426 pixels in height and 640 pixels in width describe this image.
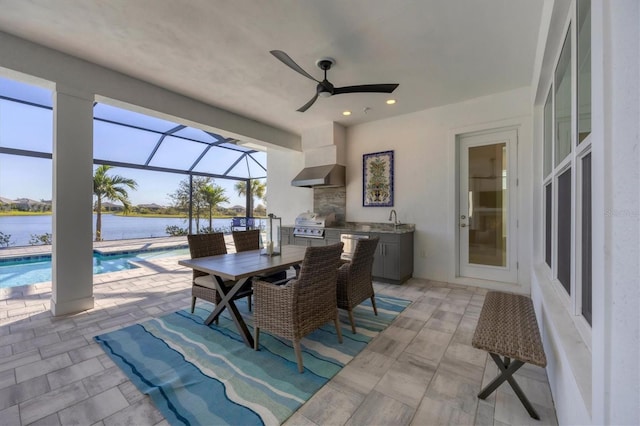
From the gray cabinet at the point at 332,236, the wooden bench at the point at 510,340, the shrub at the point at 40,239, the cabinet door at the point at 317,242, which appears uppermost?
the gray cabinet at the point at 332,236

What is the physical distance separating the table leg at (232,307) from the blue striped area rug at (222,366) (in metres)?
0.08

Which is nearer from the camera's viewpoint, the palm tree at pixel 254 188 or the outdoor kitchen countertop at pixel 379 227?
the outdoor kitchen countertop at pixel 379 227

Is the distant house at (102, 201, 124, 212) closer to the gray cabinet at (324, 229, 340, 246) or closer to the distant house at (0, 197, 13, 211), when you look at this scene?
the distant house at (0, 197, 13, 211)

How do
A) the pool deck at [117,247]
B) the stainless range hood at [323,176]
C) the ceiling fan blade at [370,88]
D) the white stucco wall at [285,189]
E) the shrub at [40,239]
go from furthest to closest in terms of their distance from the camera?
the shrub at [40,239]
the pool deck at [117,247]
the white stucco wall at [285,189]
the stainless range hood at [323,176]
the ceiling fan blade at [370,88]

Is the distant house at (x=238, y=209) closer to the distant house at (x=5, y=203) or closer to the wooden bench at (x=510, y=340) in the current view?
the distant house at (x=5, y=203)

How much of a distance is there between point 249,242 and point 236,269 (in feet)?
4.38

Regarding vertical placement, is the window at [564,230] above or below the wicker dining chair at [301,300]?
above

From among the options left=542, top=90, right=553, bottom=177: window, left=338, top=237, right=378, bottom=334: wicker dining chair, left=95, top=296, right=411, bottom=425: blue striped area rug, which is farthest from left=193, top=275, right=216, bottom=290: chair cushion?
left=542, top=90, right=553, bottom=177: window

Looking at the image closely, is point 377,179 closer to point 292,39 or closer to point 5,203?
point 292,39

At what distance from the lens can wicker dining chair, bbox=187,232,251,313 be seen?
272 cm

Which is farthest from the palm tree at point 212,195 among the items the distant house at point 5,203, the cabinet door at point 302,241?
the cabinet door at point 302,241

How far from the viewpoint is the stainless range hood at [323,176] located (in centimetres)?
496

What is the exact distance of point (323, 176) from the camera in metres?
4.96

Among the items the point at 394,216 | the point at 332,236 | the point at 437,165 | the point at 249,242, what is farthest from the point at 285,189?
the point at 437,165
